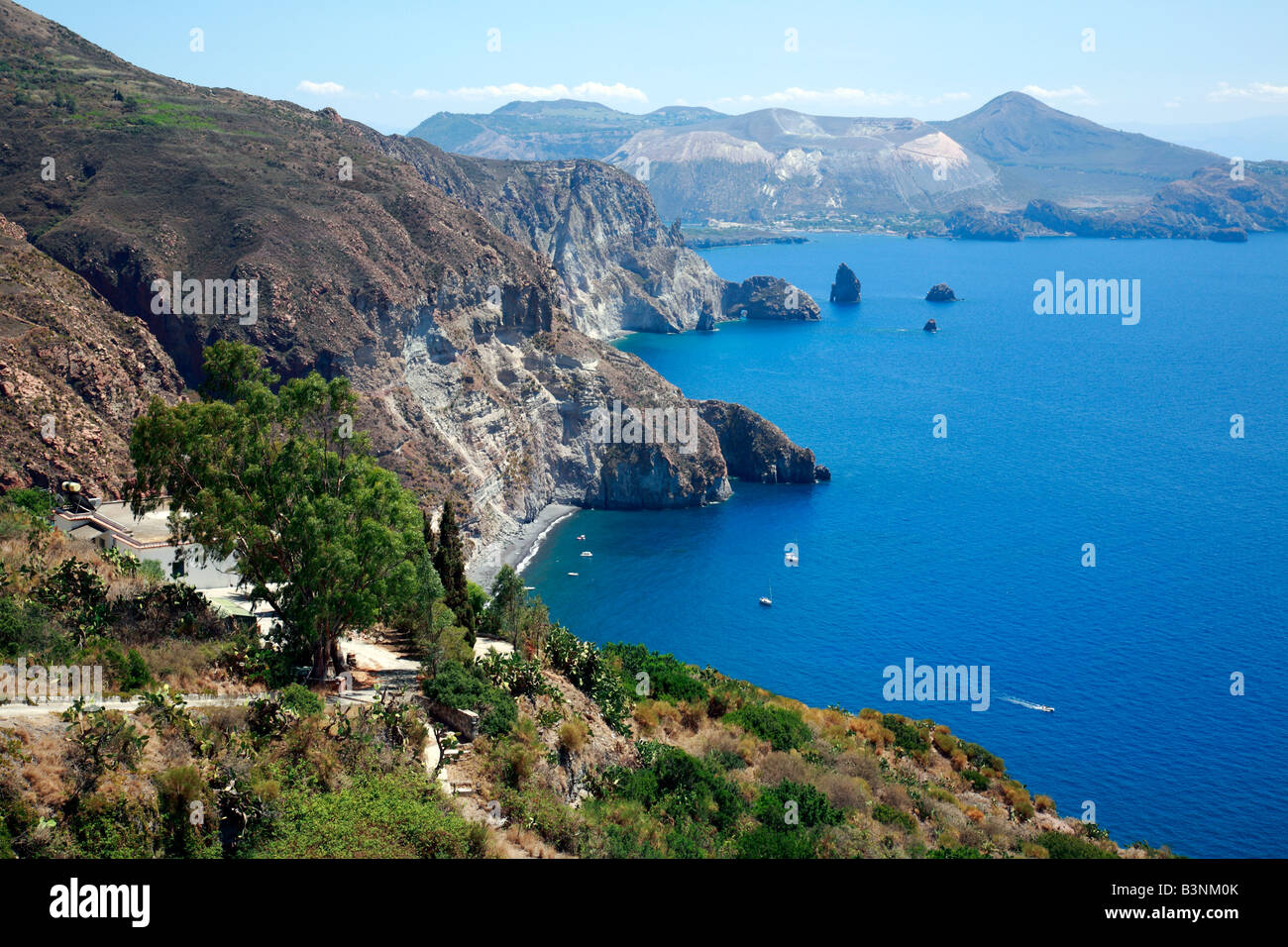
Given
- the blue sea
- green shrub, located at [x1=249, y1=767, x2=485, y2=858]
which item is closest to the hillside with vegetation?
green shrub, located at [x1=249, y1=767, x2=485, y2=858]

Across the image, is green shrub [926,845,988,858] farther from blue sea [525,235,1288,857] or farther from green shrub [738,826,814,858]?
blue sea [525,235,1288,857]

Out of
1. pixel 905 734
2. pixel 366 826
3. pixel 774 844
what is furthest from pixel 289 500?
pixel 905 734

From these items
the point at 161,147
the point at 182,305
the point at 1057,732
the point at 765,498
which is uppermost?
the point at 161,147

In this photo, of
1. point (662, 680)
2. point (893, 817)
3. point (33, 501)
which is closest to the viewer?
point (893, 817)

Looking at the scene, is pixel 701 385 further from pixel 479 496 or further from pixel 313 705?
pixel 313 705

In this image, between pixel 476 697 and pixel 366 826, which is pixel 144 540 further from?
pixel 366 826
